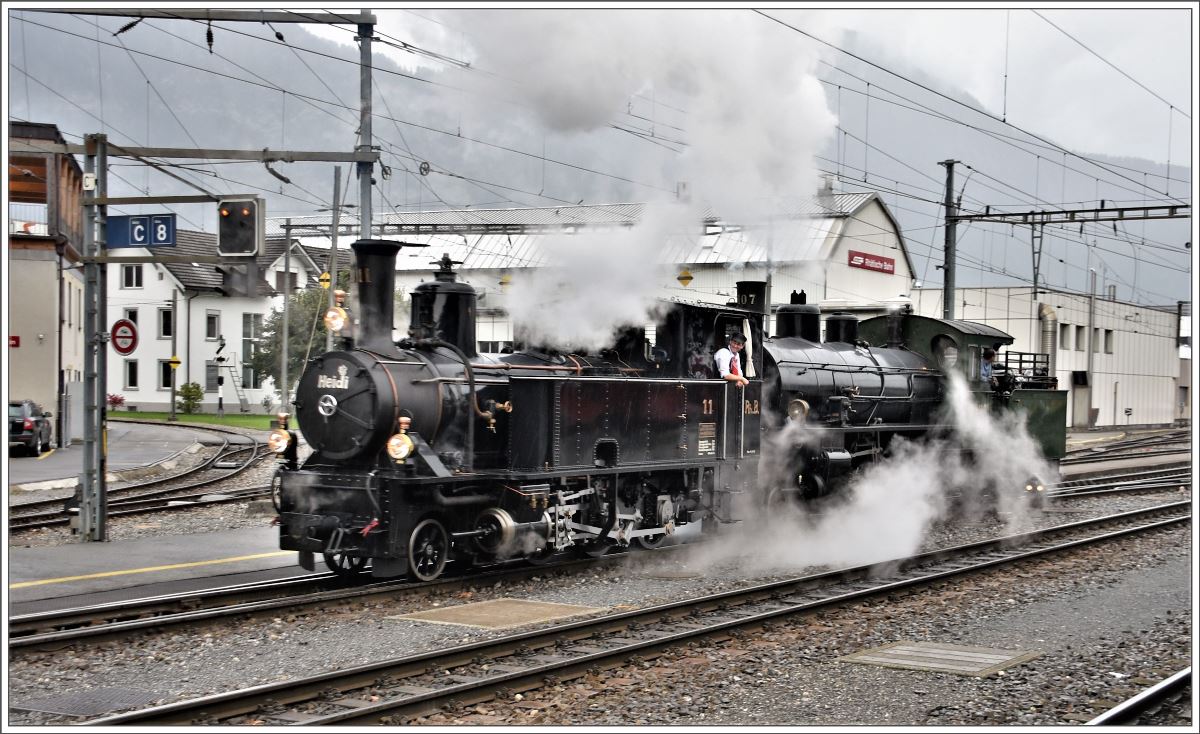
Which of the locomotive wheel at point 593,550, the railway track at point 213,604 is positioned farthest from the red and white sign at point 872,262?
the railway track at point 213,604

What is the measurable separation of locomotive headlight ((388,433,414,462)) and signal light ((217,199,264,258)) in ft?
13.9

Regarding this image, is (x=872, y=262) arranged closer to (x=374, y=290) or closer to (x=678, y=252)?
(x=678, y=252)

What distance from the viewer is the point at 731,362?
45.8 feet

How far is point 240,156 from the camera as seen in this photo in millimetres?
14102

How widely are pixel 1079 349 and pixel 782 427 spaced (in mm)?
42131

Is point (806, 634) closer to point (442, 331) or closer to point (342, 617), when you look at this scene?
point (342, 617)

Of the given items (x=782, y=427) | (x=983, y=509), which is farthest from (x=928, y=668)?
(x=983, y=509)

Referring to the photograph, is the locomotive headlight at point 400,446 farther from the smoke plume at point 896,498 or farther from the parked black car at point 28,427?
the parked black car at point 28,427

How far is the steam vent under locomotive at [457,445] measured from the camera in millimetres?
11102

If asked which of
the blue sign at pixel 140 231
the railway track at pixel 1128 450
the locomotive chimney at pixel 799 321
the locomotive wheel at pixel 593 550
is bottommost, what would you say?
the railway track at pixel 1128 450

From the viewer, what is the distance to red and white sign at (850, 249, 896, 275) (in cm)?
4868

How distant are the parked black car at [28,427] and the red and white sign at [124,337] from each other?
1292 centimetres

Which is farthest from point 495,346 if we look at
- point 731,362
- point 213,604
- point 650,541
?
point 213,604

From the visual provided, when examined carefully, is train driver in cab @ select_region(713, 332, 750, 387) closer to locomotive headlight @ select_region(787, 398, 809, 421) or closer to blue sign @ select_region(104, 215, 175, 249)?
locomotive headlight @ select_region(787, 398, 809, 421)
